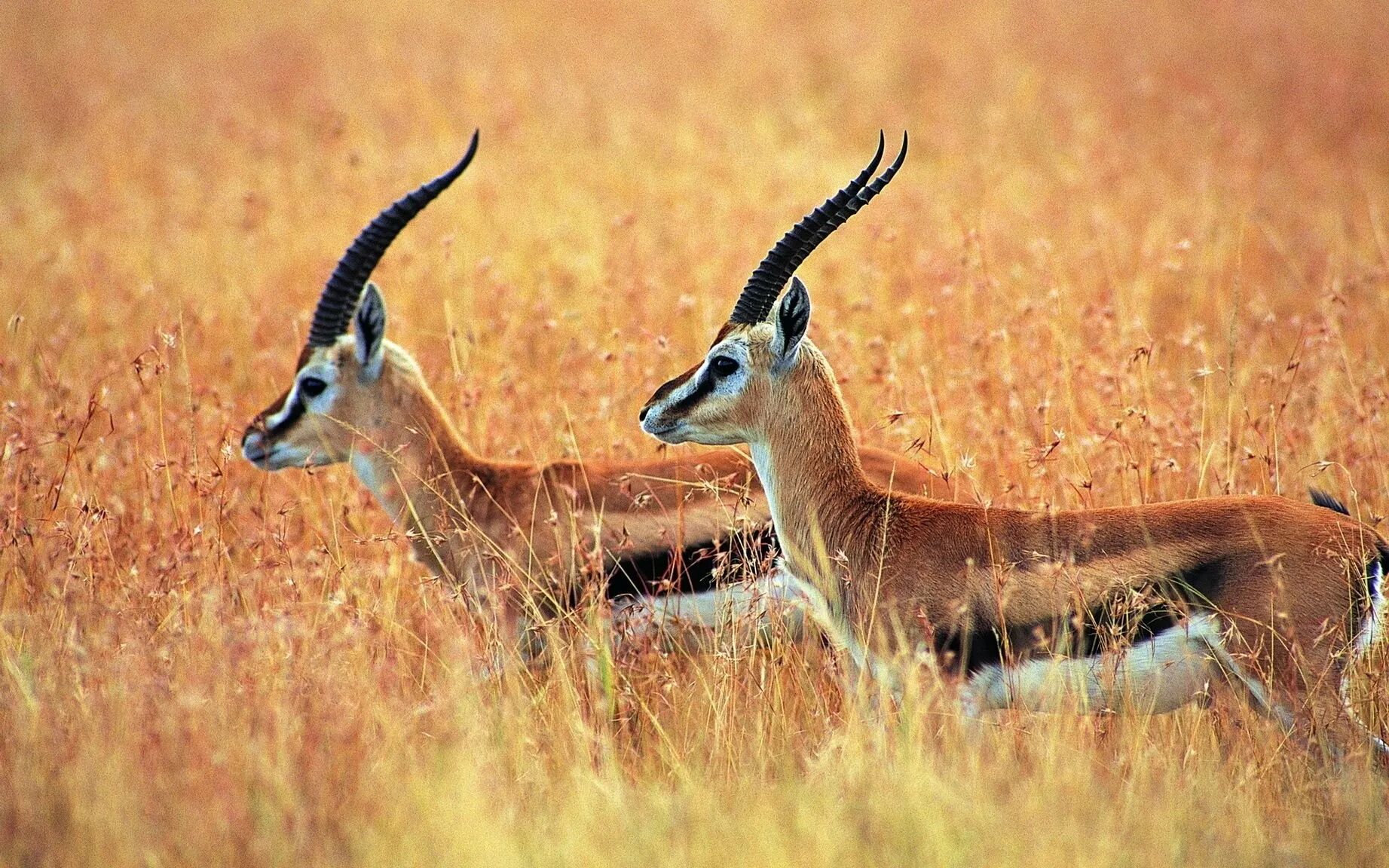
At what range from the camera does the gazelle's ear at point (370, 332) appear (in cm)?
602

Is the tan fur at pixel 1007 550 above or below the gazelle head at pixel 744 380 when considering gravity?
below

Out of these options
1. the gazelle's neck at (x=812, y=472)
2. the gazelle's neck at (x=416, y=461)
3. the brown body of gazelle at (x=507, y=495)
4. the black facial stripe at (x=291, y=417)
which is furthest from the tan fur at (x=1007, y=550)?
the black facial stripe at (x=291, y=417)

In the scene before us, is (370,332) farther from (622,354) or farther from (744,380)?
(744,380)

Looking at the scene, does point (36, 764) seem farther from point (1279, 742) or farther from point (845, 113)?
point (845, 113)

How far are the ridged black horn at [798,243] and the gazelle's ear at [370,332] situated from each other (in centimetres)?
160

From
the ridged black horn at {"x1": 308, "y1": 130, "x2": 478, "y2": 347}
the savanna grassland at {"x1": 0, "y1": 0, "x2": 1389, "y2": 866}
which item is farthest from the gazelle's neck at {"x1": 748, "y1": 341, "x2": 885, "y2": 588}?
the ridged black horn at {"x1": 308, "y1": 130, "x2": 478, "y2": 347}

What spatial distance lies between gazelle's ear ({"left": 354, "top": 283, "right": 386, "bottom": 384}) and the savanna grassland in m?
0.59

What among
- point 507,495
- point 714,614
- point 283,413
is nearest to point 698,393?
point 714,614

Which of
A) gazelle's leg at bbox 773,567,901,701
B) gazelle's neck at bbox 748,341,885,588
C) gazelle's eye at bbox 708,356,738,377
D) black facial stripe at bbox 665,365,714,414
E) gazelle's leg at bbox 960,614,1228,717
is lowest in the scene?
gazelle's leg at bbox 960,614,1228,717

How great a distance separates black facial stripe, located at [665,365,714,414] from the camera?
5.07 meters

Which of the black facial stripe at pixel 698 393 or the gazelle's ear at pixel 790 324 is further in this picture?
the black facial stripe at pixel 698 393

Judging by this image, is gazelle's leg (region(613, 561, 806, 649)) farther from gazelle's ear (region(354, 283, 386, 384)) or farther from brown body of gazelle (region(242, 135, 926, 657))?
gazelle's ear (region(354, 283, 386, 384))

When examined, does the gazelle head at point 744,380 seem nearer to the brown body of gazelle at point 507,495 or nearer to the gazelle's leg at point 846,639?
the brown body of gazelle at point 507,495

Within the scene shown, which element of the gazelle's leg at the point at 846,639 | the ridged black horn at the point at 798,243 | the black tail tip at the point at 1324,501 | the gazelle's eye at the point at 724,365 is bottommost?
the gazelle's leg at the point at 846,639
